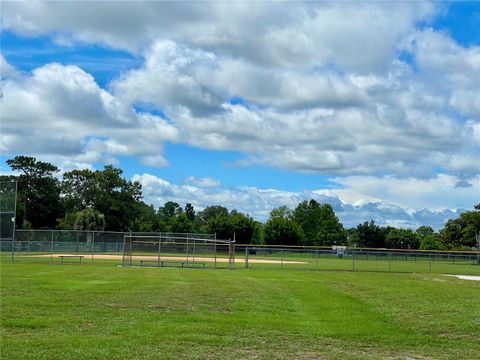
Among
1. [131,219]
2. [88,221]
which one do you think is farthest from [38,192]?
[88,221]

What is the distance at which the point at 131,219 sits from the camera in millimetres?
108688

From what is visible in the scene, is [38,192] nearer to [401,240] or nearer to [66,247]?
[66,247]

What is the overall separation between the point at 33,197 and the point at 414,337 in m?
106

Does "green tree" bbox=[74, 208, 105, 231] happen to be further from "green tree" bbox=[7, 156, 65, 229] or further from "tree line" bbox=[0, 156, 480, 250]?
"green tree" bbox=[7, 156, 65, 229]

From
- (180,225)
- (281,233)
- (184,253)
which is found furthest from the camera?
(180,225)

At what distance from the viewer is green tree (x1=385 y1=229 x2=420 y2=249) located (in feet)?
391

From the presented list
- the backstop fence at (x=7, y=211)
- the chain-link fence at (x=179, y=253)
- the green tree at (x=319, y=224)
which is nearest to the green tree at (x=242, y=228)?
the green tree at (x=319, y=224)

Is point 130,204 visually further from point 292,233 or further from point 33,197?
point 292,233

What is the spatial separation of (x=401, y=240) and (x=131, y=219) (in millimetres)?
55899

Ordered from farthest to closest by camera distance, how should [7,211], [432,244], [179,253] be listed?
[432,244] < [179,253] < [7,211]

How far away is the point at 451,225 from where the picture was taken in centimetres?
10750

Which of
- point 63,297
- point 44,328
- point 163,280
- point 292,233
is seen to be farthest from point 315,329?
point 292,233

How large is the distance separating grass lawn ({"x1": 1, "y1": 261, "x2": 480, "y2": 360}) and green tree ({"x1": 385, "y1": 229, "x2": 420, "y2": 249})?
104 m

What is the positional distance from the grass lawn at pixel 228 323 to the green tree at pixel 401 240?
4077 inches
